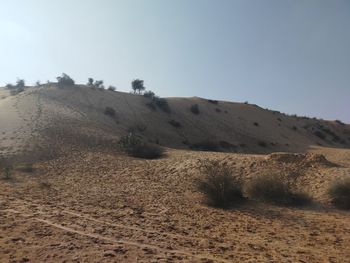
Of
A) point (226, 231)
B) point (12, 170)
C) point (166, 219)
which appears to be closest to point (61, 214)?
point (166, 219)

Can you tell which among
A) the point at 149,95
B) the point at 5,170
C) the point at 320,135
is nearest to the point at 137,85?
the point at 149,95

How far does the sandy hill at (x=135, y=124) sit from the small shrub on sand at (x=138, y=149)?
115 cm

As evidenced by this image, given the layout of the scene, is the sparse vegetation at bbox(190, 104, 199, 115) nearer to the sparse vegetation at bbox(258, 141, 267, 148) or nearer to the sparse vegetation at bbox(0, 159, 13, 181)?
the sparse vegetation at bbox(258, 141, 267, 148)

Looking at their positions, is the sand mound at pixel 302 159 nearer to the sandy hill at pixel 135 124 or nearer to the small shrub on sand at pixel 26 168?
the small shrub on sand at pixel 26 168

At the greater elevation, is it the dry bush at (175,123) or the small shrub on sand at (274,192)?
the dry bush at (175,123)

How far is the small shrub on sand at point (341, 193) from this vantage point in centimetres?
1172

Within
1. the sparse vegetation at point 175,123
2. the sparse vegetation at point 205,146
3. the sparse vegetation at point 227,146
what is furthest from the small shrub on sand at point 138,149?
the sparse vegetation at point 175,123

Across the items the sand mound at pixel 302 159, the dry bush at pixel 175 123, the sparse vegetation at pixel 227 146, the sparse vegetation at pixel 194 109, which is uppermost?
the sparse vegetation at pixel 194 109

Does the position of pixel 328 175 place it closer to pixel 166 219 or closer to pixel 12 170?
pixel 166 219

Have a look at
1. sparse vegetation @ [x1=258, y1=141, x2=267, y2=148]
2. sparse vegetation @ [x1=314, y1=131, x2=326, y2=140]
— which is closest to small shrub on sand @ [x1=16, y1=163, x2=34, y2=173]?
sparse vegetation @ [x1=258, y1=141, x2=267, y2=148]

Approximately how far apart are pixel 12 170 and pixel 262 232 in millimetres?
11573

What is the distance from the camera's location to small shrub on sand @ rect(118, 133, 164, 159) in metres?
21.6

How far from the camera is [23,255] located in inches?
279

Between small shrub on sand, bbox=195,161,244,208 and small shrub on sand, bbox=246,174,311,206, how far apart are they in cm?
48
